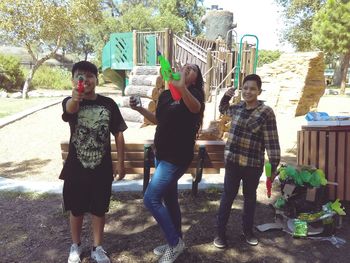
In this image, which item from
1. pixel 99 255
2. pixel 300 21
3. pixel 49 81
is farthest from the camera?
pixel 300 21

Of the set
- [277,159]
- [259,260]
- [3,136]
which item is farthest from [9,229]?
[3,136]

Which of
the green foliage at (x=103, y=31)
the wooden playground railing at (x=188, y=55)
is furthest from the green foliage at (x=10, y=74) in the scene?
the wooden playground railing at (x=188, y=55)

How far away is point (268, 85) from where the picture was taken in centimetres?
1221

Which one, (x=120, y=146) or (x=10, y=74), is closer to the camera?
(x=120, y=146)

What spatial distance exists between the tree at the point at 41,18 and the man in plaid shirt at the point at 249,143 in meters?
16.2

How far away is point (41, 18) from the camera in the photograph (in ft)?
56.8

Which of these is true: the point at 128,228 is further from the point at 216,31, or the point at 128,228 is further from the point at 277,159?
the point at 216,31

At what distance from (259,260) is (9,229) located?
2339mm

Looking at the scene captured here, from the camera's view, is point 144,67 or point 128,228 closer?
point 128,228

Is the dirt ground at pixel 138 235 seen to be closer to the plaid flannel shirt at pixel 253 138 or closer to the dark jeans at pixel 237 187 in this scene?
the dark jeans at pixel 237 187

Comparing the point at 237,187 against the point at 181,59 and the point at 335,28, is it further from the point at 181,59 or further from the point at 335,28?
the point at 335,28

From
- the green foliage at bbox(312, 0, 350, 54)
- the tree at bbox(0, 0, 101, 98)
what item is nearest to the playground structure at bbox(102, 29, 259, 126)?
the tree at bbox(0, 0, 101, 98)

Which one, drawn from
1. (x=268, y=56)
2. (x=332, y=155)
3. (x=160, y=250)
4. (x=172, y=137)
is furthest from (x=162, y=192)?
(x=268, y=56)

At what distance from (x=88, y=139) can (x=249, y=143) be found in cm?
127
